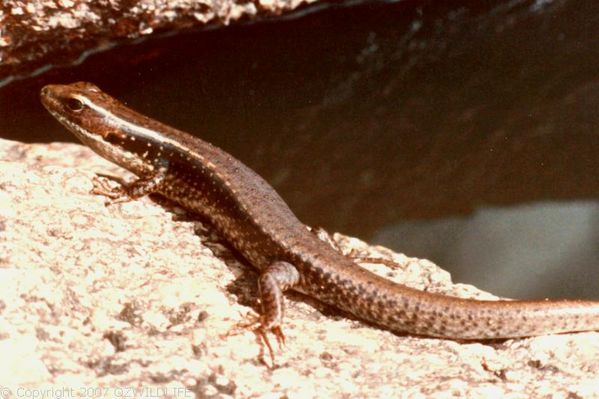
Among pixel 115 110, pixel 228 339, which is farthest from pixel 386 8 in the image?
pixel 228 339

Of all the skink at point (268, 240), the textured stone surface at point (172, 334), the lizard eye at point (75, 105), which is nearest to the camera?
the textured stone surface at point (172, 334)

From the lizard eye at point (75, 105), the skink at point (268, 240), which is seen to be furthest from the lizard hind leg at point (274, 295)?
the lizard eye at point (75, 105)

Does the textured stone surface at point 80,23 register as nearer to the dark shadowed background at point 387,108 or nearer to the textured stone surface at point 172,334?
the dark shadowed background at point 387,108

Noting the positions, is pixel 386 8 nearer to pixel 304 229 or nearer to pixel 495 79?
pixel 495 79

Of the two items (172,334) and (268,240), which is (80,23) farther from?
(172,334)

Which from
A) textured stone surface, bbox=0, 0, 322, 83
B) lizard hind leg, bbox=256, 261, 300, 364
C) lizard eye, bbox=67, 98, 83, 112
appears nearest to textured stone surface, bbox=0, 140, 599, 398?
lizard hind leg, bbox=256, 261, 300, 364

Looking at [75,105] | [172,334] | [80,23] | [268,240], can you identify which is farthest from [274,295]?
[80,23]

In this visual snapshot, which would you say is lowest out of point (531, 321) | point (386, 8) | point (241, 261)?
point (241, 261)
